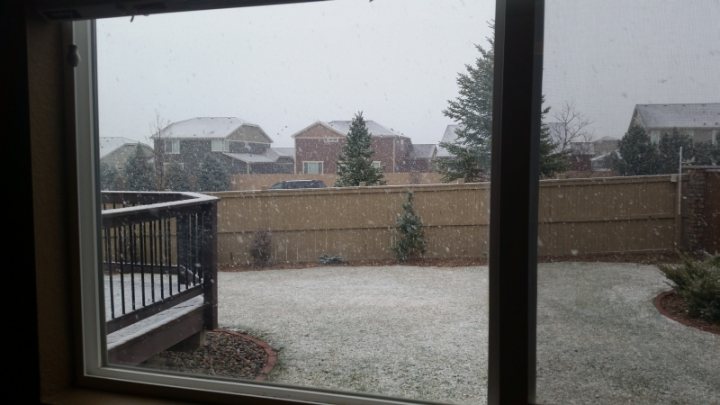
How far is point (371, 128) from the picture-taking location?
4.45ft

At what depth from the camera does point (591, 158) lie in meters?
1.08

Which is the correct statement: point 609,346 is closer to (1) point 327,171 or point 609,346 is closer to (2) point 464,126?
(2) point 464,126

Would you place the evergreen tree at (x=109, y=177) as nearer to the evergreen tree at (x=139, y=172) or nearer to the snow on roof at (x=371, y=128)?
the evergreen tree at (x=139, y=172)

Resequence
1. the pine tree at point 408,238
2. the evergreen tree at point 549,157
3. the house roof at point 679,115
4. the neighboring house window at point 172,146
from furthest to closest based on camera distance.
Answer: the neighboring house window at point 172,146 < the pine tree at point 408,238 < the evergreen tree at point 549,157 < the house roof at point 679,115

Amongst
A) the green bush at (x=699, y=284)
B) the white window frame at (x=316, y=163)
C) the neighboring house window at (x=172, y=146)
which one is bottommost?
the green bush at (x=699, y=284)

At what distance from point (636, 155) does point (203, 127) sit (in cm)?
126

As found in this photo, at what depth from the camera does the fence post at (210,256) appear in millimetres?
1535

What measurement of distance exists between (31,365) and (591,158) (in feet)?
5.57

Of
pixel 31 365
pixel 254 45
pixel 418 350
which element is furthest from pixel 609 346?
pixel 31 365

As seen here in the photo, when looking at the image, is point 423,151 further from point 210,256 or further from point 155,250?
point 155,250

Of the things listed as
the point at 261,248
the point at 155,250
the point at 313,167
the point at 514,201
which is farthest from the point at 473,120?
the point at 155,250

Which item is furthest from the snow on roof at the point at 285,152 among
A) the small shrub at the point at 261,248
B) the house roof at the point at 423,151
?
the house roof at the point at 423,151

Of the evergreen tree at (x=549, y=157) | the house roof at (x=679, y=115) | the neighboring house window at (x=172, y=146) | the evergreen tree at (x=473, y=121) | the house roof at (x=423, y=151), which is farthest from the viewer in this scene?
the neighboring house window at (x=172, y=146)

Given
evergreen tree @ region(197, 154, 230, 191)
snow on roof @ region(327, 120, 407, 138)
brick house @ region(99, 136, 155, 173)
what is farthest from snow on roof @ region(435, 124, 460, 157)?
brick house @ region(99, 136, 155, 173)
